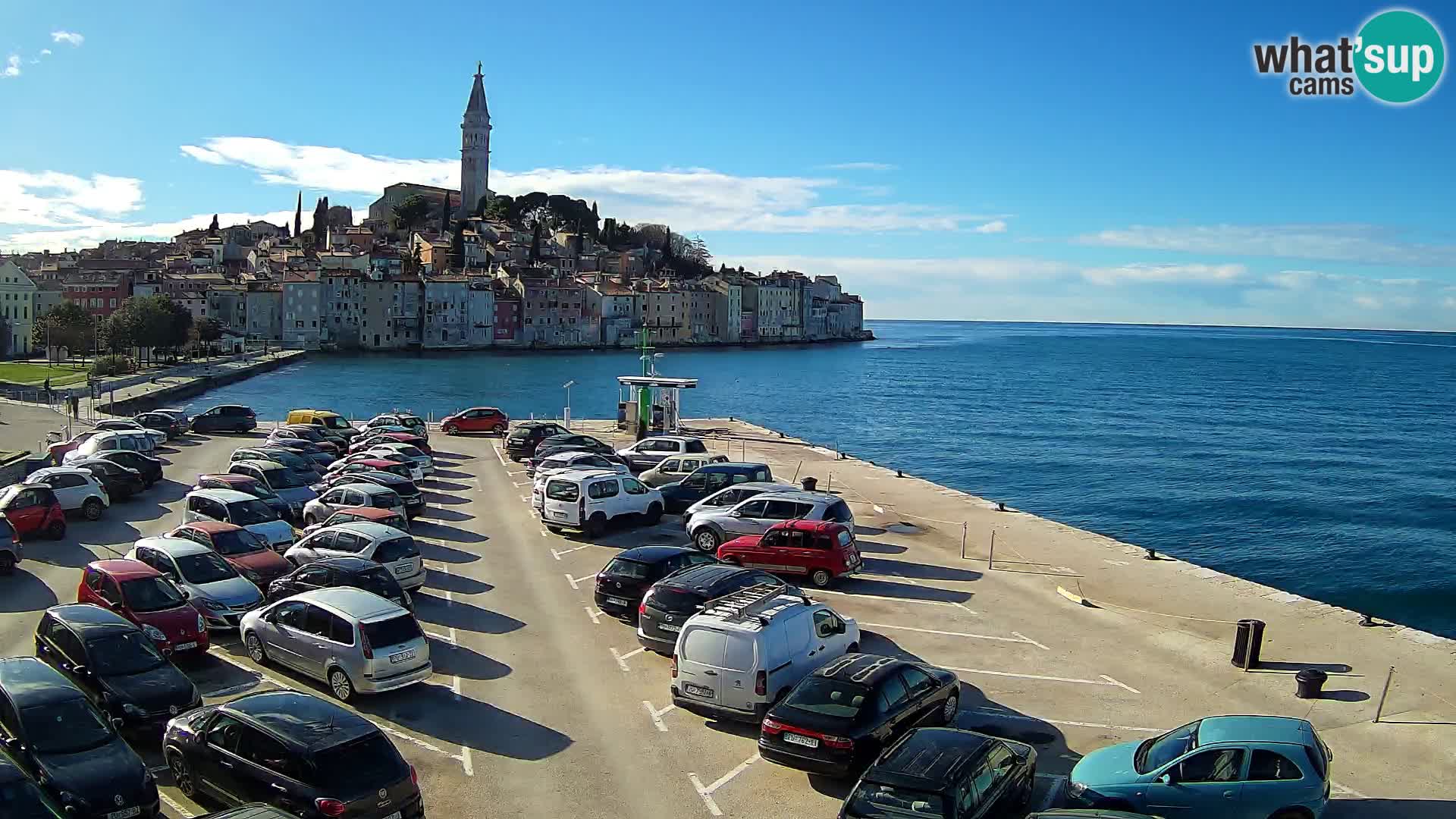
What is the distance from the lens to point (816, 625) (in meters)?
12.5

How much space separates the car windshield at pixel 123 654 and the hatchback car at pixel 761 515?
10.9 m

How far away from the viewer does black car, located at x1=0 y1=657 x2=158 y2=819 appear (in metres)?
8.44

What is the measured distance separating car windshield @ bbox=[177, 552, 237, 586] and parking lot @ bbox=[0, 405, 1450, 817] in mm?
1143

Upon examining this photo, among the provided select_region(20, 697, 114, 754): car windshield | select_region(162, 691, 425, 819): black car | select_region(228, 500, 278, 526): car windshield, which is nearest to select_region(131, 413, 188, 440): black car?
Result: select_region(228, 500, 278, 526): car windshield

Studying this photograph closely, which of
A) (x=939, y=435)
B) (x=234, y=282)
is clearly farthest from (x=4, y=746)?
(x=234, y=282)

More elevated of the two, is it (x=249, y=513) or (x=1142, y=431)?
(x=249, y=513)

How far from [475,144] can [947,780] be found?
200062 millimetres

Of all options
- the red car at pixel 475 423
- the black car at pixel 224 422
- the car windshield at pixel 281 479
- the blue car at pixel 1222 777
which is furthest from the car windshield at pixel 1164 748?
the black car at pixel 224 422

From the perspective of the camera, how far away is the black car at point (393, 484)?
23.1 m

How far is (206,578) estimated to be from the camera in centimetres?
1482

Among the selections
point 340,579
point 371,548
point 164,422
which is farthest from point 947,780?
point 164,422

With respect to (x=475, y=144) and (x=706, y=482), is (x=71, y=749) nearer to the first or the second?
(x=706, y=482)

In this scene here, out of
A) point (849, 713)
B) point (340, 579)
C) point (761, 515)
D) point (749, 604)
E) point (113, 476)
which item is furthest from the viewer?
point (113, 476)

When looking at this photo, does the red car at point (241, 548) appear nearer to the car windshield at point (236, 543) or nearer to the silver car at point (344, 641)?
the car windshield at point (236, 543)
